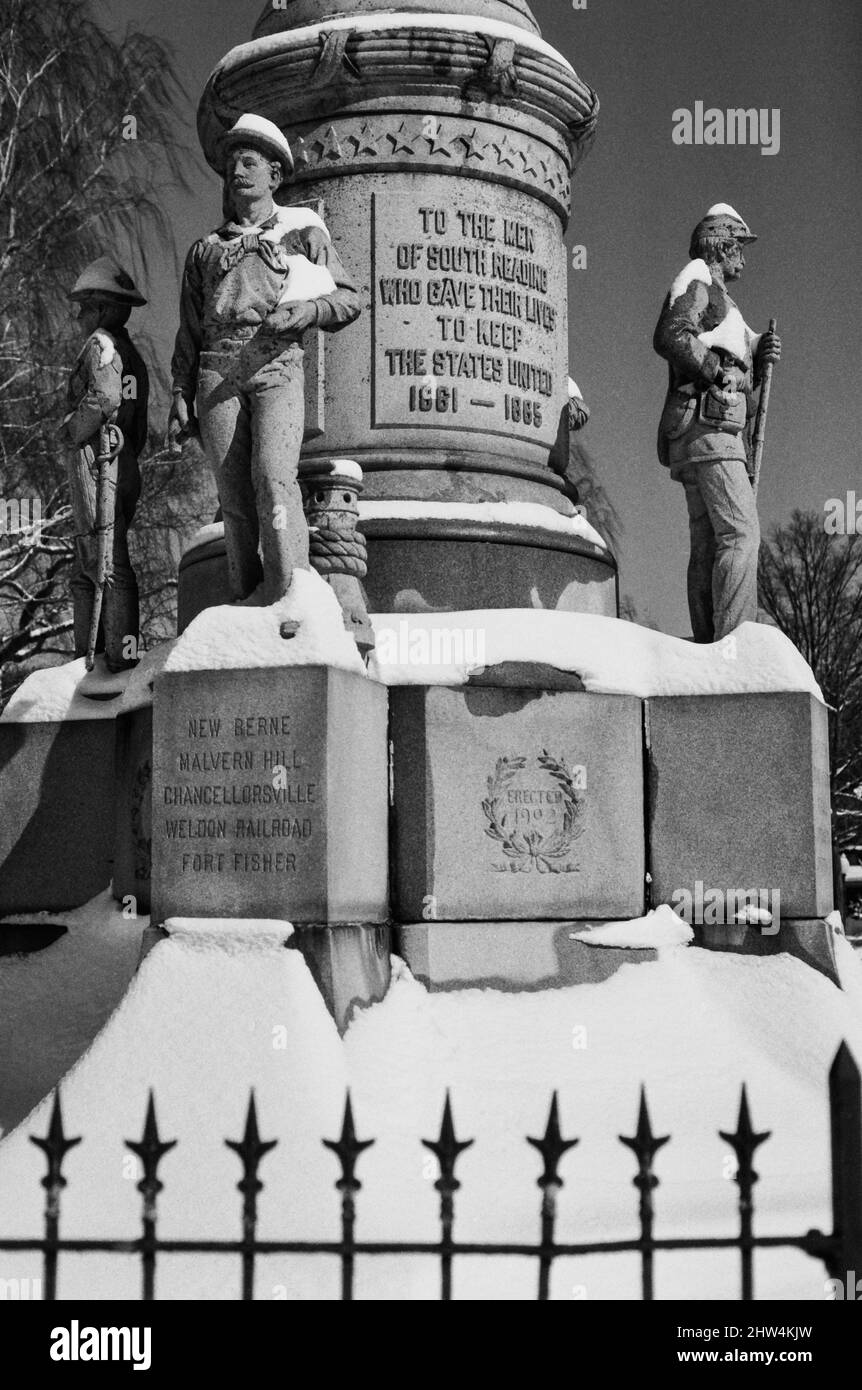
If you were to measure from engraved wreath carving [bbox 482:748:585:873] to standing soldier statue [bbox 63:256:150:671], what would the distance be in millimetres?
2402

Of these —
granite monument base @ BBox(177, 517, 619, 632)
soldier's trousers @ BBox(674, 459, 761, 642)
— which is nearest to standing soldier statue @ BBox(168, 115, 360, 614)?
granite monument base @ BBox(177, 517, 619, 632)

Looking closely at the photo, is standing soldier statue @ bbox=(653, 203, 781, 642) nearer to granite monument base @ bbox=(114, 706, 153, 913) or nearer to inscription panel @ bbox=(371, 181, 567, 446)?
inscription panel @ bbox=(371, 181, 567, 446)

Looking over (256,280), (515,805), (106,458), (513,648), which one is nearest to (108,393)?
(106,458)

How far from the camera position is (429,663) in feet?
24.2

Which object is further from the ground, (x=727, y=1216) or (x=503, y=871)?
(x=503, y=871)

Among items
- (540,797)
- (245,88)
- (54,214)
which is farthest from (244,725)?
(54,214)

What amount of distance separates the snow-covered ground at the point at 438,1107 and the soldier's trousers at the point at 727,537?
1.76 m

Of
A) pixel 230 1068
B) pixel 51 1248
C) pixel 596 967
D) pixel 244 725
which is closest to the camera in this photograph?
pixel 51 1248

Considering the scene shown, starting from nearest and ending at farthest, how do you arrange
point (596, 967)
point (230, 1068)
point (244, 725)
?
point (230, 1068), point (244, 725), point (596, 967)

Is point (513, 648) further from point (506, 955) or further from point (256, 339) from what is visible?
point (256, 339)

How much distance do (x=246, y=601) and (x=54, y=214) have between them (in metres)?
11.3

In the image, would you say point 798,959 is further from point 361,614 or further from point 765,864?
point 361,614

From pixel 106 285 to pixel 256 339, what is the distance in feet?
7.49

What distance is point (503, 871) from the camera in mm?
7344
